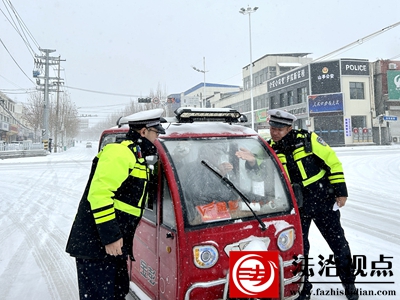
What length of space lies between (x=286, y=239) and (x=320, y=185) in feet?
3.01

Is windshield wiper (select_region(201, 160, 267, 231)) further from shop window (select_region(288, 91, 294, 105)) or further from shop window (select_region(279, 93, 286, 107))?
shop window (select_region(279, 93, 286, 107))

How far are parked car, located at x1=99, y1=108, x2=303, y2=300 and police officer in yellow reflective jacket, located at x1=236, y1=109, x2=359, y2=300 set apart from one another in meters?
0.44

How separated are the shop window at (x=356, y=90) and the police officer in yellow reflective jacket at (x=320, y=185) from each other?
35.7 metres

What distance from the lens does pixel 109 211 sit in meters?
2.08

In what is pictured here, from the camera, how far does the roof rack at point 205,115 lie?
10.7 ft

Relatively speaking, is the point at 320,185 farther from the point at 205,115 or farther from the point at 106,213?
the point at 106,213

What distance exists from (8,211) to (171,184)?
7.00 meters

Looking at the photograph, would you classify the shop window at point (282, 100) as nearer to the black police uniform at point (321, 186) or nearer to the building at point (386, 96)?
the building at point (386, 96)

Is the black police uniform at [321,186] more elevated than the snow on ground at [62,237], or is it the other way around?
the black police uniform at [321,186]

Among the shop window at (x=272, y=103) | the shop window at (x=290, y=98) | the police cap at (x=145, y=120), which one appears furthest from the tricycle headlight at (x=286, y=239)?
the shop window at (x=272, y=103)

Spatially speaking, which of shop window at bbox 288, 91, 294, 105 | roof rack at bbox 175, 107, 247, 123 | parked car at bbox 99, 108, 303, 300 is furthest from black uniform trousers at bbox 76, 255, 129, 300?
shop window at bbox 288, 91, 294, 105

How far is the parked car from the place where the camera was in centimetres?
227

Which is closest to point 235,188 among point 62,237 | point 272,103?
point 62,237

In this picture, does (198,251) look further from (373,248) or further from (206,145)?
(373,248)
